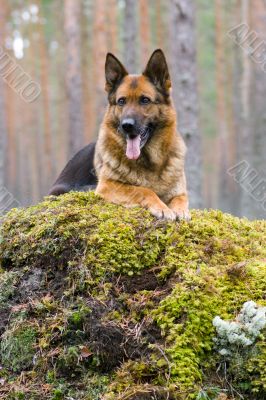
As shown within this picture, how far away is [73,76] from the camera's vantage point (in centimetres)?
1703

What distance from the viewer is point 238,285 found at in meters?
3.71

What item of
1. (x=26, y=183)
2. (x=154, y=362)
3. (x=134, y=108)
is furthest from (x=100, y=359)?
(x=26, y=183)

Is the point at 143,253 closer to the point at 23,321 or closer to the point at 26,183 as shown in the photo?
the point at 23,321

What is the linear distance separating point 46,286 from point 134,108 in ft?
6.26

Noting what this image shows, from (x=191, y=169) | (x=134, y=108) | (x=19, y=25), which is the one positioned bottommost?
(x=191, y=169)

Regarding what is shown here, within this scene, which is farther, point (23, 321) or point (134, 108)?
point (134, 108)

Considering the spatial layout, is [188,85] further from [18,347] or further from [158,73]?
[18,347]

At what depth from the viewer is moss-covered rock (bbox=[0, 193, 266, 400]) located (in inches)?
126

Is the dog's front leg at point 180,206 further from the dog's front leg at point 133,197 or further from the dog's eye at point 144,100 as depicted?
the dog's eye at point 144,100

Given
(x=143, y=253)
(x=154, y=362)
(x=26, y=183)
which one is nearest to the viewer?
(x=154, y=362)

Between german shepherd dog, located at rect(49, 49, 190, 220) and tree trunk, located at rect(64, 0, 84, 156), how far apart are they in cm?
1131

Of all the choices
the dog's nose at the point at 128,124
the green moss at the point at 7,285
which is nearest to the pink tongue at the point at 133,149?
the dog's nose at the point at 128,124

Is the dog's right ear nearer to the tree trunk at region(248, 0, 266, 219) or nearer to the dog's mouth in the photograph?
the dog's mouth

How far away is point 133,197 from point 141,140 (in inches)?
22.9
